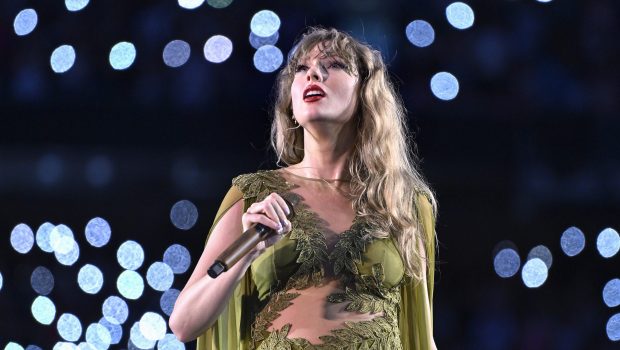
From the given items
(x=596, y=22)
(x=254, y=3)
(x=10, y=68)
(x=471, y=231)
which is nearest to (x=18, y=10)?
(x=10, y=68)

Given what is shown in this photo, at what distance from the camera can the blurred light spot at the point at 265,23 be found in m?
3.26

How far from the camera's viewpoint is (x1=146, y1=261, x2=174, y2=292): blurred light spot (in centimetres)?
330

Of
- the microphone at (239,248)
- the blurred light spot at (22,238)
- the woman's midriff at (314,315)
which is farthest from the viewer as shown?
the blurred light spot at (22,238)

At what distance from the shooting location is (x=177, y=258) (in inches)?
130

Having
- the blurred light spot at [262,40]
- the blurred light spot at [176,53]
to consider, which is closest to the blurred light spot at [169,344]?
the blurred light spot at [176,53]

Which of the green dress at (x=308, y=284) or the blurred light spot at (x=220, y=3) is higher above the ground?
the blurred light spot at (x=220, y=3)

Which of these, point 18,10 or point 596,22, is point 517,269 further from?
point 18,10

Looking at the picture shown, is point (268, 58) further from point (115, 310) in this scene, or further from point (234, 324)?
point (234, 324)

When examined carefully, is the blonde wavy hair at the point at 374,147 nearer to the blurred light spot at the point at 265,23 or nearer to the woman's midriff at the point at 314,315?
the woman's midriff at the point at 314,315

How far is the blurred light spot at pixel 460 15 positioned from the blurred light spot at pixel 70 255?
1.50m

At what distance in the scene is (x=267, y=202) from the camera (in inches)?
60.1

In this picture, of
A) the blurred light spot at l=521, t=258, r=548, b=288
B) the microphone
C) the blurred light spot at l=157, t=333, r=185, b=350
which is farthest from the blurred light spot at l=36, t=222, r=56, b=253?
the microphone

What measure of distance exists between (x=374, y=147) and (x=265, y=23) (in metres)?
1.37

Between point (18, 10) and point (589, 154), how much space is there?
2034 mm
